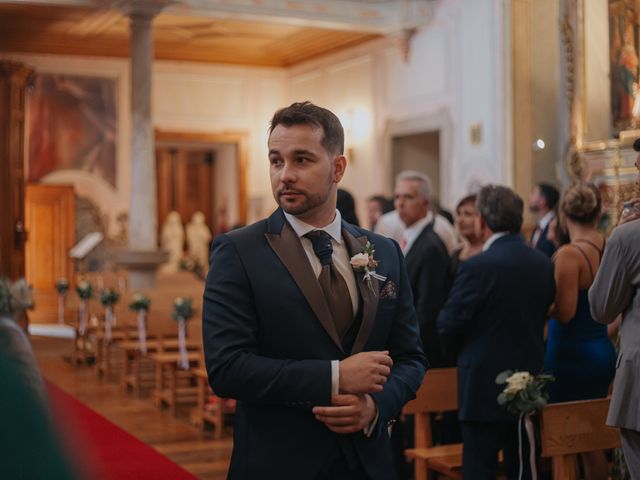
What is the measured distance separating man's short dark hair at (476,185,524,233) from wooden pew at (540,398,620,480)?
2.92 feet

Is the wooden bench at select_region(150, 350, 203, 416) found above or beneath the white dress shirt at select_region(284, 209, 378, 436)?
beneath

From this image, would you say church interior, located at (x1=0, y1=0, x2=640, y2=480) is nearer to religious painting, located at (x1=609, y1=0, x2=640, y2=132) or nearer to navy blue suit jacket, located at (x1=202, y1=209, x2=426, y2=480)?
religious painting, located at (x1=609, y1=0, x2=640, y2=132)

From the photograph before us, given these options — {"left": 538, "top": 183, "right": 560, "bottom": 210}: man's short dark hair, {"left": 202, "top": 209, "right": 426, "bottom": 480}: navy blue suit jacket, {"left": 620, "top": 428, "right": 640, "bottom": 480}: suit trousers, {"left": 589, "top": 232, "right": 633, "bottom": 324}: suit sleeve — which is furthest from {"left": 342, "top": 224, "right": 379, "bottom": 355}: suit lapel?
{"left": 538, "top": 183, "right": 560, "bottom": 210}: man's short dark hair

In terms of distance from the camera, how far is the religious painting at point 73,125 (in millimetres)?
18172

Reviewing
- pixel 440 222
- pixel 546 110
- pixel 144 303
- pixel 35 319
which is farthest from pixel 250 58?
pixel 440 222

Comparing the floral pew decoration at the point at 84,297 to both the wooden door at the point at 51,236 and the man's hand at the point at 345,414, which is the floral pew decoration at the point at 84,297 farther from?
the man's hand at the point at 345,414

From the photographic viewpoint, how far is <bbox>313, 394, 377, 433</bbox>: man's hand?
224 cm

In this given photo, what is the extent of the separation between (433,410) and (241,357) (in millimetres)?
2810

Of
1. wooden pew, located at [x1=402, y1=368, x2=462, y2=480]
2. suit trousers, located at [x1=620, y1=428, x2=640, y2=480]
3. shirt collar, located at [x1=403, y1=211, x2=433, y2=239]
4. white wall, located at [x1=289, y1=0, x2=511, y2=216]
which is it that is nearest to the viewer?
suit trousers, located at [x1=620, y1=428, x2=640, y2=480]

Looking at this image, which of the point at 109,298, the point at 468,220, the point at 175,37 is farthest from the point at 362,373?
the point at 175,37

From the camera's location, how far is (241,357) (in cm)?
227

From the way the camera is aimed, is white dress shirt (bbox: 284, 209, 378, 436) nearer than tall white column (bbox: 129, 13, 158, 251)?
Yes

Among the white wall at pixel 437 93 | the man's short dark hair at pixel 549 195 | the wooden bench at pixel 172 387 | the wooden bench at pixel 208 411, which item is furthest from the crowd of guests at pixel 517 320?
the white wall at pixel 437 93

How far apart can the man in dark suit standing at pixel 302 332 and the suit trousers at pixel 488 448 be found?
6.55 feet
